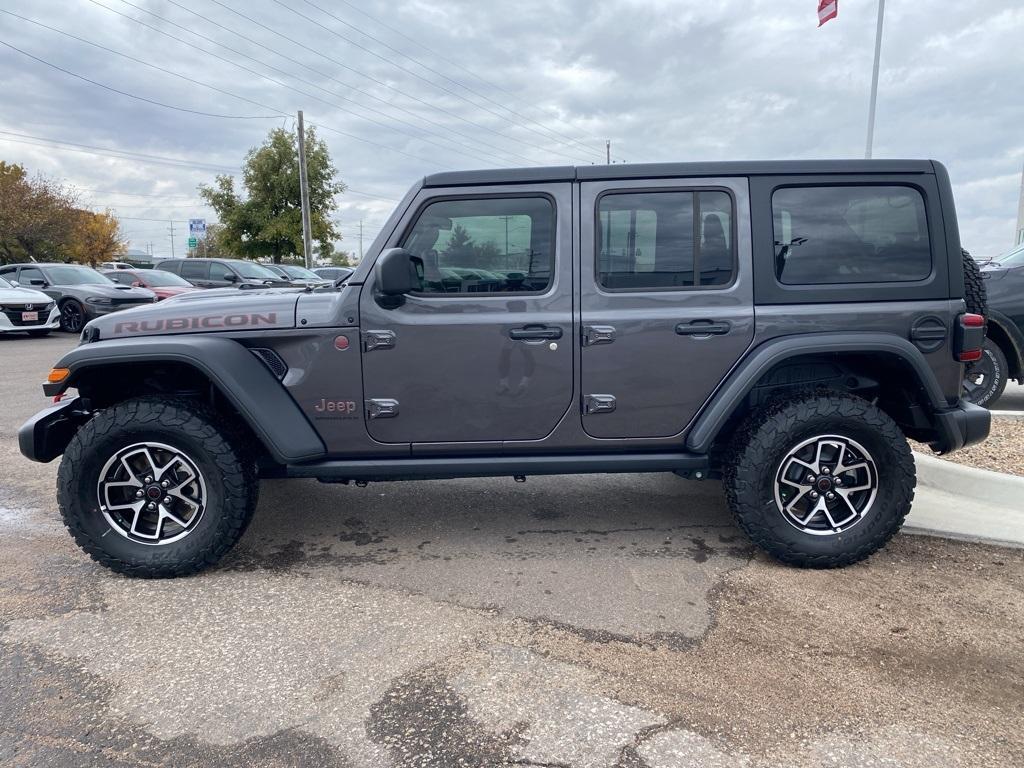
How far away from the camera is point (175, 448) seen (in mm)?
3385

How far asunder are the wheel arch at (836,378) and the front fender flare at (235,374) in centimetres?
191

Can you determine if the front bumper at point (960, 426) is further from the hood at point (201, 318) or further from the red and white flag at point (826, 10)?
the red and white flag at point (826, 10)

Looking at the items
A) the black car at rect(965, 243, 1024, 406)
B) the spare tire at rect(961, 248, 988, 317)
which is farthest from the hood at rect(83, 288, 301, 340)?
the black car at rect(965, 243, 1024, 406)

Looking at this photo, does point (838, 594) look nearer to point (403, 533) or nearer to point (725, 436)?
point (725, 436)

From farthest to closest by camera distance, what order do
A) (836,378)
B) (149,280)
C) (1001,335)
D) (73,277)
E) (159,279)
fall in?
(159,279) → (149,280) → (73,277) → (1001,335) → (836,378)

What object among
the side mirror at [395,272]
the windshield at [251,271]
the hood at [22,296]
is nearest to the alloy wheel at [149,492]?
the side mirror at [395,272]

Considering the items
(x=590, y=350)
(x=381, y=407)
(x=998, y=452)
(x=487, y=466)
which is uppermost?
(x=590, y=350)

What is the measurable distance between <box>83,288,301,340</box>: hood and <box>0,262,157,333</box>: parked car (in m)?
12.2

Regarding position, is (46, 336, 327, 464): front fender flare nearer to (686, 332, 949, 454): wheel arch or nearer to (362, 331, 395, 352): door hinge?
(362, 331, 395, 352): door hinge

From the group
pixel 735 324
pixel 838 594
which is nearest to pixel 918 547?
pixel 838 594

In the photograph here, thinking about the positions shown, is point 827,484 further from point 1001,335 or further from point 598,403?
point 1001,335

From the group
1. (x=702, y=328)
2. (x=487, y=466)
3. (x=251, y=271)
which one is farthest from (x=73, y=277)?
(x=702, y=328)

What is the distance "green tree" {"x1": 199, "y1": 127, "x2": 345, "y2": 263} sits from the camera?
113 feet

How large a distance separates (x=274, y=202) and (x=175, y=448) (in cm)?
3412
